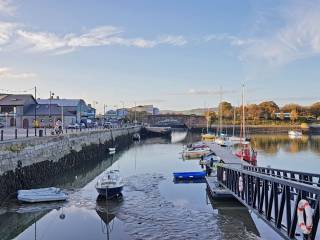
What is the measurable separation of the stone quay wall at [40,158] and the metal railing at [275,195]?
54.5 ft

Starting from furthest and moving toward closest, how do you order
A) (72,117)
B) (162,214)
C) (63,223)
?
(72,117) < (162,214) < (63,223)

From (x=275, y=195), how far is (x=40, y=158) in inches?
1111

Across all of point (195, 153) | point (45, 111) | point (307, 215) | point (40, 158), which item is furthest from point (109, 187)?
point (45, 111)

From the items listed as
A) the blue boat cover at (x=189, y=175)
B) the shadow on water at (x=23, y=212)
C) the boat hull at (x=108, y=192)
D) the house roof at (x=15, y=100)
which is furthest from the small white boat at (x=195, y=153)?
the house roof at (x=15, y=100)

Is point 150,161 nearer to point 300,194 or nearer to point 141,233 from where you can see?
point 141,233

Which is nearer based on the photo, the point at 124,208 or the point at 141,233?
the point at 141,233

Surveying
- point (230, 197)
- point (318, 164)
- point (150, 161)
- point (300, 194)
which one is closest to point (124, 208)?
point (230, 197)

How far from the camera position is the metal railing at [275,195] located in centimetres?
1320

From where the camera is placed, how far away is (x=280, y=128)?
18062cm

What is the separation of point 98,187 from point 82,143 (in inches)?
1163

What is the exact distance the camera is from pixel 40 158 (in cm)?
3931

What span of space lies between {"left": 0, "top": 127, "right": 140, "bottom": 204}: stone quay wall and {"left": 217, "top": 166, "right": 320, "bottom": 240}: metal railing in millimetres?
16623

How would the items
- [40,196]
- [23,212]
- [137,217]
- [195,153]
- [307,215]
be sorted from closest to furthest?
[307,215], [137,217], [23,212], [40,196], [195,153]

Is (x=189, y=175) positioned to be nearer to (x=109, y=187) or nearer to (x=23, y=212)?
(x=109, y=187)
